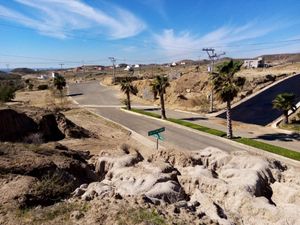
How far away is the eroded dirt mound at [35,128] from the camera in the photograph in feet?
96.2

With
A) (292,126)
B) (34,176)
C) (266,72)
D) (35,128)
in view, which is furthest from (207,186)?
A: (266,72)

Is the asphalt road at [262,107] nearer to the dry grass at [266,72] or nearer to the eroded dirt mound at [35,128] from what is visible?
the dry grass at [266,72]

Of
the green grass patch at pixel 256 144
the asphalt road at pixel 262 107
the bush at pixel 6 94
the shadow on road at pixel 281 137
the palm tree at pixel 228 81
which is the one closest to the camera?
the green grass patch at pixel 256 144

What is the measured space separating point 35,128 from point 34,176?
18684 mm

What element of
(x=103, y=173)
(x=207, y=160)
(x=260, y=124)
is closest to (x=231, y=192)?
(x=207, y=160)

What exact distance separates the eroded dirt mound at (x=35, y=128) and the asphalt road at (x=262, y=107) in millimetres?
22616

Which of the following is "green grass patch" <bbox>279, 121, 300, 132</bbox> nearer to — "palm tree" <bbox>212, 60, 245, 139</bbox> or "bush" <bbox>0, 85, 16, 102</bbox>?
"palm tree" <bbox>212, 60, 245, 139</bbox>

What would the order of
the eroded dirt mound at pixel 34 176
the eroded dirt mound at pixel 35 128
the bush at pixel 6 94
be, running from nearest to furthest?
1. the eroded dirt mound at pixel 34 176
2. the eroded dirt mound at pixel 35 128
3. the bush at pixel 6 94

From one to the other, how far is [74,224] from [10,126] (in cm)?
2267

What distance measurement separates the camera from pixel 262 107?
5206 cm

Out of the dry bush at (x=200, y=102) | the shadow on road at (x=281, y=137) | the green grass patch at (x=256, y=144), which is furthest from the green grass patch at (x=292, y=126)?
the dry bush at (x=200, y=102)

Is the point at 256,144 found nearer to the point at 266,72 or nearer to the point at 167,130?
the point at 167,130

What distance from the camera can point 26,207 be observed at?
36.7 ft

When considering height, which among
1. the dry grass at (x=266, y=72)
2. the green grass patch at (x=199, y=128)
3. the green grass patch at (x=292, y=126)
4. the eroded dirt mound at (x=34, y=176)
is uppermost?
the dry grass at (x=266, y=72)
